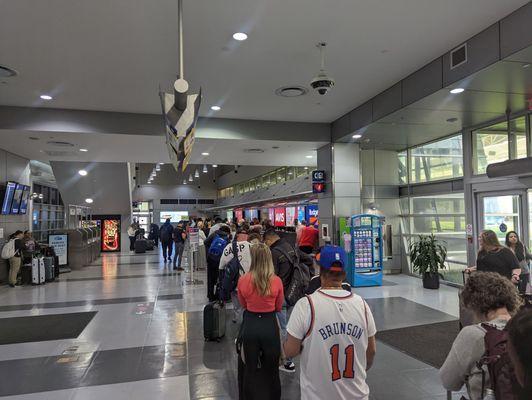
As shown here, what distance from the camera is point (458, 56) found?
5402 mm

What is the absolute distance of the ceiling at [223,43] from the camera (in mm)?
4367

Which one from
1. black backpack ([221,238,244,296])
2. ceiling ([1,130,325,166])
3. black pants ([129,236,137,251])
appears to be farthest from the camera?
black pants ([129,236,137,251])

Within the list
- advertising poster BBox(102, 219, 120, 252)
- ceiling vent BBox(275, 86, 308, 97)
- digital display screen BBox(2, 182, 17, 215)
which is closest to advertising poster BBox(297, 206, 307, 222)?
ceiling vent BBox(275, 86, 308, 97)

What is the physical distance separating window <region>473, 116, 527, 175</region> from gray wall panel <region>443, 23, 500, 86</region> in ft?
8.85

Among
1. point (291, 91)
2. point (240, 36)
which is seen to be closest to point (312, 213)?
point (291, 91)

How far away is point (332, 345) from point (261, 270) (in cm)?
116

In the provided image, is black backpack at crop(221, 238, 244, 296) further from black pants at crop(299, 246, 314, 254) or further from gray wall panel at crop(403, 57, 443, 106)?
black pants at crop(299, 246, 314, 254)

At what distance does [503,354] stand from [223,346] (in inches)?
158

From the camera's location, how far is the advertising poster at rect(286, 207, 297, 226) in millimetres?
15812

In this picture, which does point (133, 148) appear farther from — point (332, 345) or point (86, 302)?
point (332, 345)

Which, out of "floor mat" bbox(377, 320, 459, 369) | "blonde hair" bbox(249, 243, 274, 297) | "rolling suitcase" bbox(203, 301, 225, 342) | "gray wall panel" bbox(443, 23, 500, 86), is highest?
"gray wall panel" bbox(443, 23, 500, 86)

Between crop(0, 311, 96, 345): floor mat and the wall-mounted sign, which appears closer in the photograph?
crop(0, 311, 96, 345): floor mat

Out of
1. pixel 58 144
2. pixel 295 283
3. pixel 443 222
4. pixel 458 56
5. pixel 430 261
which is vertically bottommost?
pixel 430 261

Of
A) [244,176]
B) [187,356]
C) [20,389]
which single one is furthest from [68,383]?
[244,176]
